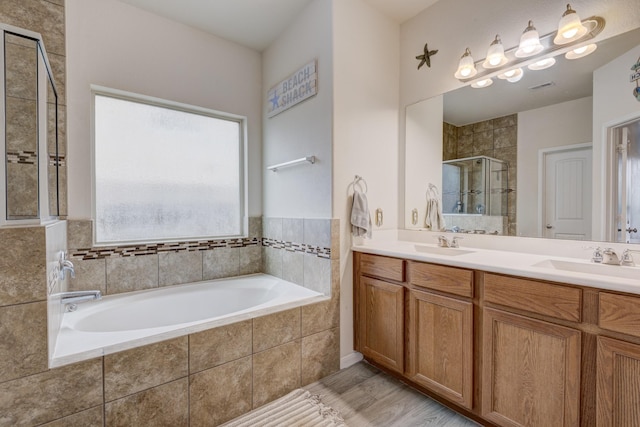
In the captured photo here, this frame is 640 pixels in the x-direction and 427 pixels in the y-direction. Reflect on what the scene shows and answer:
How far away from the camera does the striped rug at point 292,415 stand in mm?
1540

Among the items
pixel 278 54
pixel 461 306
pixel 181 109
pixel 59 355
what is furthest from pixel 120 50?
pixel 461 306

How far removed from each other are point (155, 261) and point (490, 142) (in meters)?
2.69

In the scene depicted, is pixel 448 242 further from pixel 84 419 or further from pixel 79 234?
pixel 79 234

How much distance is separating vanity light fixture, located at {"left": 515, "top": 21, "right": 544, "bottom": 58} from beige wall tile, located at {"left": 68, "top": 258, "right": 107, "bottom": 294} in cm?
313

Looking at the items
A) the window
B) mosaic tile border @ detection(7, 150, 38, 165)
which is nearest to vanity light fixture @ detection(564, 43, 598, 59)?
the window

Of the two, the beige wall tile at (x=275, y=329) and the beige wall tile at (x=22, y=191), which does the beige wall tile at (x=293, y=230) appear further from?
the beige wall tile at (x=22, y=191)

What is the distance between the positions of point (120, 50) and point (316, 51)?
148 cm

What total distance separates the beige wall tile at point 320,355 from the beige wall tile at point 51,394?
1.12m

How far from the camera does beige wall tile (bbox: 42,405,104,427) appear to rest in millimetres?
1180

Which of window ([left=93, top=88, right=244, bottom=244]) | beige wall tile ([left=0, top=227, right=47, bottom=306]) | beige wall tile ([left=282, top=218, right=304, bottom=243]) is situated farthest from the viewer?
beige wall tile ([left=282, top=218, right=304, bottom=243])

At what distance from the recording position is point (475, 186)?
2.07 m

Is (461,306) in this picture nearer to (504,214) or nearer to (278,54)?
(504,214)

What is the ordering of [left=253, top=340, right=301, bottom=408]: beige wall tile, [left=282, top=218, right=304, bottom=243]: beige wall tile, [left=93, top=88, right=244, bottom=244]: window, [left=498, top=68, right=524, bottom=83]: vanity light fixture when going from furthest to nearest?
[left=282, top=218, right=304, bottom=243]: beige wall tile → [left=93, top=88, right=244, bottom=244]: window → [left=498, top=68, right=524, bottom=83]: vanity light fixture → [left=253, top=340, right=301, bottom=408]: beige wall tile

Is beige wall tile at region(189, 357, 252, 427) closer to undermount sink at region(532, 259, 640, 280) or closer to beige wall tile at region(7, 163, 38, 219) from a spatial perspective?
beige wall tile at region(7, 163, 38, 219)
